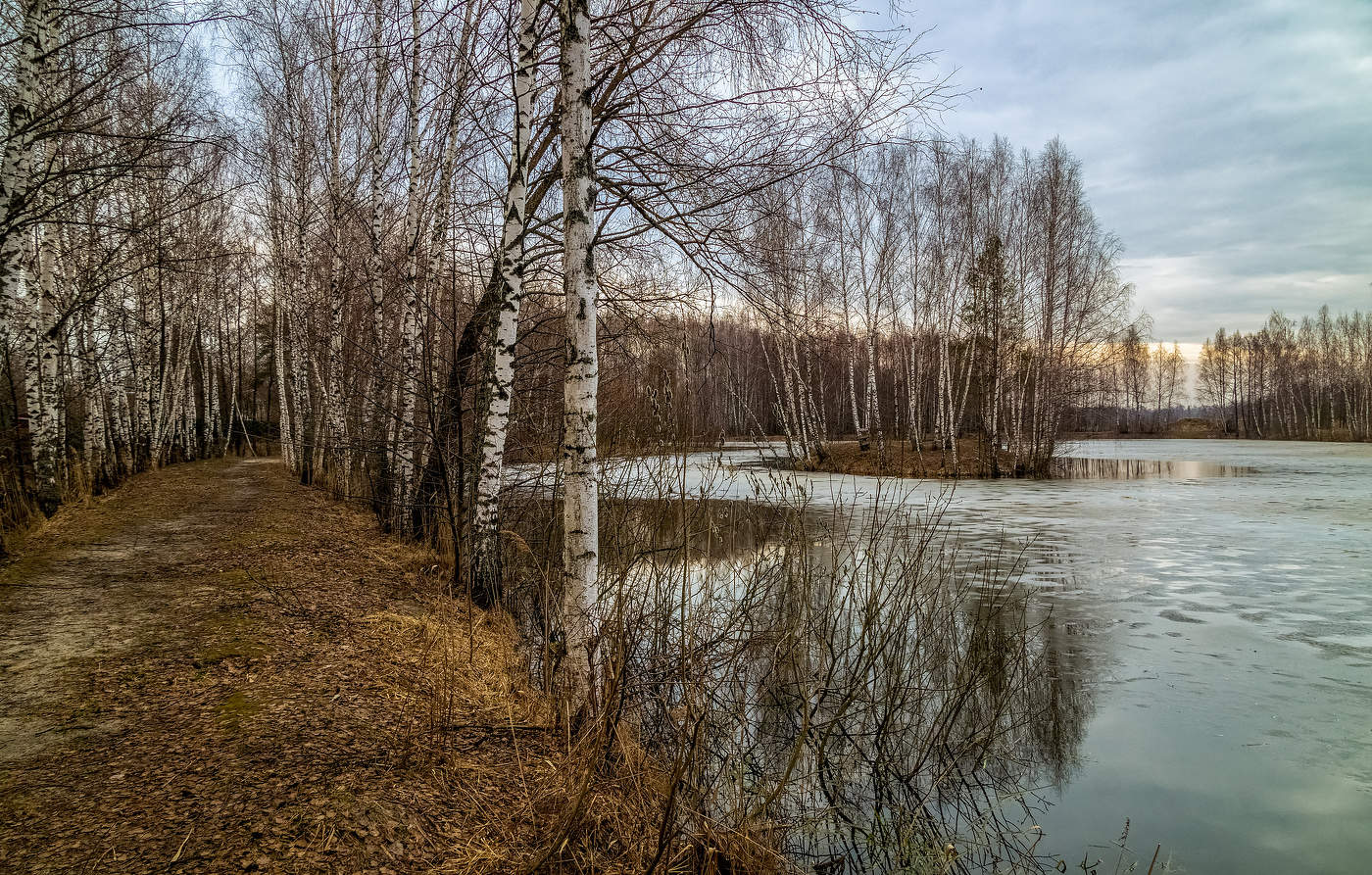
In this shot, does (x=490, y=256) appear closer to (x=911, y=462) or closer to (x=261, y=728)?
(x=261, y=728)

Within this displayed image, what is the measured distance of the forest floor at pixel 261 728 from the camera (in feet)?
8.07

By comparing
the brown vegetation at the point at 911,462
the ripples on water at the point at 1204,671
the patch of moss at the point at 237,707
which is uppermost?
the brown vegetation at the point at 911,462

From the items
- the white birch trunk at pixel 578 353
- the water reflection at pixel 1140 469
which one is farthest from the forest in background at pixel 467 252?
the water reflection at pixel 1140 469

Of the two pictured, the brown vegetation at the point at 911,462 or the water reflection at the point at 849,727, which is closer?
the water reflection at the point at 849,727

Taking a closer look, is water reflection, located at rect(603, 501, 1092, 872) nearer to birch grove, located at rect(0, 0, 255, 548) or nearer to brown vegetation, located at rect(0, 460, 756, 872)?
brown vegetation, located at rect(0, 460, 756, 872)

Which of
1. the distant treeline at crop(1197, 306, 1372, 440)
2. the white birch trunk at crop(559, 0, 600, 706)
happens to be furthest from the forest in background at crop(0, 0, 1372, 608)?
the distant treeline at crop(1197, 306, 1372, 440)

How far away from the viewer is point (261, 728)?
3.30 m

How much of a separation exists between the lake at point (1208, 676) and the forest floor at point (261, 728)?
1.95 metres

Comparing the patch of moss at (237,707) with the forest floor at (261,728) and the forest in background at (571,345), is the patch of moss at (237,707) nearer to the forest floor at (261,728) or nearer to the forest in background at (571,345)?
the forest floor at (261,728)

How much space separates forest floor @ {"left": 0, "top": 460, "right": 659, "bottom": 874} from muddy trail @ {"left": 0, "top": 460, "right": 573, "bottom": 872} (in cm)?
1

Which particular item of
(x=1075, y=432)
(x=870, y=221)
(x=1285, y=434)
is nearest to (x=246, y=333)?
(x=870, y=221)

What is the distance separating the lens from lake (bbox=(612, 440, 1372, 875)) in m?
3.65

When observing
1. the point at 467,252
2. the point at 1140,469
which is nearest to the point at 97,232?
the point at 467,252

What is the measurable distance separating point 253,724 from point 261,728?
0.08 m
